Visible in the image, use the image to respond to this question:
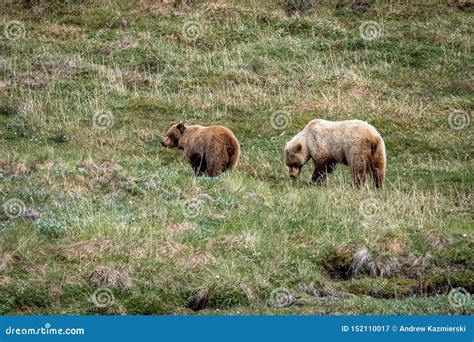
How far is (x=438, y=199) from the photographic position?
48.1ft

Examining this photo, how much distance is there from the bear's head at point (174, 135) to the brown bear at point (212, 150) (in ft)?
1.80

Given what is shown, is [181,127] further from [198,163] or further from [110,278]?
[110,278]

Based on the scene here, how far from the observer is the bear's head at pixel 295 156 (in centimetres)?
1697

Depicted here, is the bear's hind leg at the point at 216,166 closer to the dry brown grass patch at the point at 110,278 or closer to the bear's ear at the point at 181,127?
the bear's ear at the point at 181,127

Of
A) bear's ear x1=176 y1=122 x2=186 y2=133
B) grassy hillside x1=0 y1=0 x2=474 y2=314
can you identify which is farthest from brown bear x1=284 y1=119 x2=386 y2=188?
bear's ear x1=176 y1=122 x2=186 y2=133

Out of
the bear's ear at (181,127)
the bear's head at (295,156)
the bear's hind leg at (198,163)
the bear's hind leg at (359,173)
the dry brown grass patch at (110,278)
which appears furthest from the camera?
the bear's ear at (181,127)

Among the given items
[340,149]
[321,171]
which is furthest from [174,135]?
[340,149]

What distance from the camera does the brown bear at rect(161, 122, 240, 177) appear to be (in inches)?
640

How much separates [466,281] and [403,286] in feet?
2.65

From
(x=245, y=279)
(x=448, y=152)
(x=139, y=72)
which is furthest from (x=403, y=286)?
(x=139, y=72)

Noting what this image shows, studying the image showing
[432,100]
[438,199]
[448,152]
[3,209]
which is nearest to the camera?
[3,209]

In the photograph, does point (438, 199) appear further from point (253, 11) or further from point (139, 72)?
point (253, 11)

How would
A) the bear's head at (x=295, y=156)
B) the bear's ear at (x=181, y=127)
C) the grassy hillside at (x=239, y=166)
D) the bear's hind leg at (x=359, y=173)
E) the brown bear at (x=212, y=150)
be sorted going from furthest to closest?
the bear's ear at (x=181, y=127) < the bear's head at (x=295, y=156) < the brown bear at (x=212, y=150) < the bear's hind leg at (x=359, y=173) < the grassy hillside at (x=239, y=166)

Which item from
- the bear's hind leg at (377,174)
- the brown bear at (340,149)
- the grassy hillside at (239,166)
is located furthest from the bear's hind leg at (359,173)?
the grassy hillside at (239,166)
